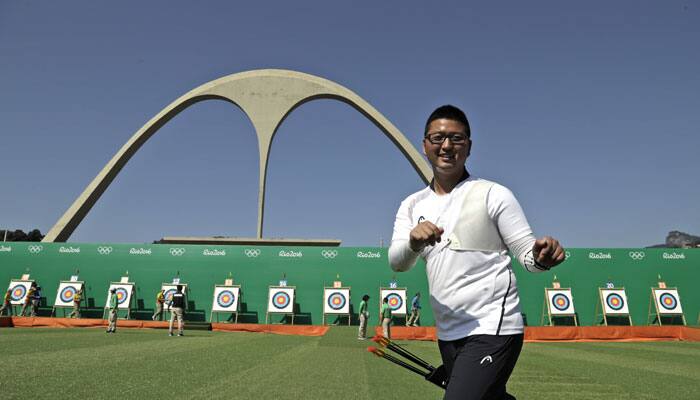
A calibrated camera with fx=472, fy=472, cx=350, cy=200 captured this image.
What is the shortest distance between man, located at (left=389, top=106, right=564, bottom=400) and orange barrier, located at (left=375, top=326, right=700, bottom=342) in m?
14.9

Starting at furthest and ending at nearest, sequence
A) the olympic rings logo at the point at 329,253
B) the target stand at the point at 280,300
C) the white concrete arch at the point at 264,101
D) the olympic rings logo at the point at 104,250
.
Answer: the white concrete arch at the point at 264,101
the olympic rings logo at the point at 104,250
the olympic rings logo at the point at 329,253
the target stand at the point at 280,300

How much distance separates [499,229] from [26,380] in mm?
A: 6095

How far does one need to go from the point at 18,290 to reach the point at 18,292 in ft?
0.31

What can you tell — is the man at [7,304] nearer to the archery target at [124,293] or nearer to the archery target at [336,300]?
the archery target at [124,293]

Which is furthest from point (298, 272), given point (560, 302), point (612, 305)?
point (612, 305)

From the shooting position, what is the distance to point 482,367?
209cm

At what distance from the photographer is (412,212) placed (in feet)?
8.77

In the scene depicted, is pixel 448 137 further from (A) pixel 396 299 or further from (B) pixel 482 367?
(A) pixel 396 299

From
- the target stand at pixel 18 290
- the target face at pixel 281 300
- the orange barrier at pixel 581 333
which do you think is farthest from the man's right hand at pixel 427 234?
the target stand at pixel 18 290

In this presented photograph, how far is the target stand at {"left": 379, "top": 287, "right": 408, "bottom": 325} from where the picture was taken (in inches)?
816

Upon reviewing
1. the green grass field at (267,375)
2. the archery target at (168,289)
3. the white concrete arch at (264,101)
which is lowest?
the green grass field at (267,375)

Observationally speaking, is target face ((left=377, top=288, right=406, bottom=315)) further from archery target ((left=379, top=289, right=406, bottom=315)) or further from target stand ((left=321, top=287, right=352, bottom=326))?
target stand ((left=321, top=287, right=352, bottom=326))

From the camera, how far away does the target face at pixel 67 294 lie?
2128cm

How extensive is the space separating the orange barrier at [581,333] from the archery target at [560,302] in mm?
3358
